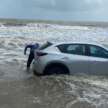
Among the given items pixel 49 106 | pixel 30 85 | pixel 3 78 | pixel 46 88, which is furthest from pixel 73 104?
pixel 3 78

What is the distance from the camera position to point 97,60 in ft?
43.7

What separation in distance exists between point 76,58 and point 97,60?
79 cm

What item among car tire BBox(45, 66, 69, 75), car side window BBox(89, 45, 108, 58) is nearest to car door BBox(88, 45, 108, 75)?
car side window BBox(89, 45, 108, 58)

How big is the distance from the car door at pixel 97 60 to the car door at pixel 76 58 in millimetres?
232

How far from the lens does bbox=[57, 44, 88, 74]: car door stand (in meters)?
13.2

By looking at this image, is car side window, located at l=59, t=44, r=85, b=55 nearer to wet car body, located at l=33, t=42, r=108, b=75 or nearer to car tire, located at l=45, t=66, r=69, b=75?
wet car body, located at l=33, t=42, r=108, b=75

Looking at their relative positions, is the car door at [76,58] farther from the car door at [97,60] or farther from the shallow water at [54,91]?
the shallow water at [54,91]

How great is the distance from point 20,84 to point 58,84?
149cm

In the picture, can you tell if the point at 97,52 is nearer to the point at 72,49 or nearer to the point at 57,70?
the point at 72,49

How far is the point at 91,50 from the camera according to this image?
13.5 metres

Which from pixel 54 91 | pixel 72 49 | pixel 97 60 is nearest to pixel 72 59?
pixel 72 49

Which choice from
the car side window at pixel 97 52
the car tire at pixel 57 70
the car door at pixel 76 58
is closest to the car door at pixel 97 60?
the car side window at pixel 97 52

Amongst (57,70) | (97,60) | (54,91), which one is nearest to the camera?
(54,91)

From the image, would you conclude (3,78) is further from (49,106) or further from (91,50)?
(49,106)
